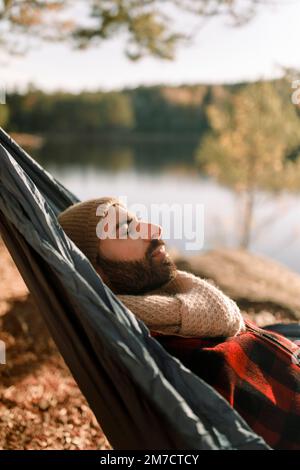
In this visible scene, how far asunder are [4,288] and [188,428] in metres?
3.29

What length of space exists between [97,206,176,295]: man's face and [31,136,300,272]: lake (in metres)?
0.24

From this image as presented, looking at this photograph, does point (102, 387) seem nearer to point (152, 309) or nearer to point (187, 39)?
point (152, 309)

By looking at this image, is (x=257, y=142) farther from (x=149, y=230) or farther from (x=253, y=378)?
(x=253, y=378)

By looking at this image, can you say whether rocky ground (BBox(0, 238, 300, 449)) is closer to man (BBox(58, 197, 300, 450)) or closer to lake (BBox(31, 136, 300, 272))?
lake (BBox(31, 136, 300, 272))

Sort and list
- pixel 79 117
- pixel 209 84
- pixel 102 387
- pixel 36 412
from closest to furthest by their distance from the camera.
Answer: pixel 102 387 < pixel 36 412 < pixel 209 84 < pixel 79 117

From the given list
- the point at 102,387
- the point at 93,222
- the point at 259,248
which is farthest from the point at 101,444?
the point at 259,248

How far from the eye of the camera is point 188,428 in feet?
3.92

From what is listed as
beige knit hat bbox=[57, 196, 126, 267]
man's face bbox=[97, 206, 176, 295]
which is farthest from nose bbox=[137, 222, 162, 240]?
beige knit hat bbox=[57, 196, 126, 267]

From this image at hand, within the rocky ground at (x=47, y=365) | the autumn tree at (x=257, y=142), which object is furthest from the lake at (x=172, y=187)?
the autumn tree at (x=257, y=142)

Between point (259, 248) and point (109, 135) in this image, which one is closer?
point (259, 248)

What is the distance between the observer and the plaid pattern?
4.51ft

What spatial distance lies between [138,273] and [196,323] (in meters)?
0.29

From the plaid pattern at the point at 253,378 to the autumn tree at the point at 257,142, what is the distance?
14.5 m

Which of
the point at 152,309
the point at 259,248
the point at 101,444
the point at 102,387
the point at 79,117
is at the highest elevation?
the point at 79,117
